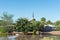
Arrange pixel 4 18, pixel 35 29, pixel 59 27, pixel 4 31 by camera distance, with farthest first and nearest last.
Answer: pixel 4 18 → pixel 59 27 → pixel 4 31 → pixel 35 29

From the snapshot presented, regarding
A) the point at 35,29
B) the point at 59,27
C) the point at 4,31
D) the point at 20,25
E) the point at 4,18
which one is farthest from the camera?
the point at 4,18

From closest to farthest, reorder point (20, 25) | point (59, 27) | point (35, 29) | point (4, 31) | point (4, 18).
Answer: point (20, 25), point (35, 29), point (4, 31), point (59, 27), point (4, 18)

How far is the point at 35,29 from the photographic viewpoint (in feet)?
109

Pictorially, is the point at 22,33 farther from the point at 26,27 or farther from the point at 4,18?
the point at 4,18

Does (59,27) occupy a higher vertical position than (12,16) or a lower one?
lower

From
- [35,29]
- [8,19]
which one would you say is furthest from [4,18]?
[35,29]

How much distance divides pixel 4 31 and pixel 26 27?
6978 mm

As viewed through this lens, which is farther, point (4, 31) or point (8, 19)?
point (8, 19)

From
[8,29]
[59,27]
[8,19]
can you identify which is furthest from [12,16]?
[59,27]

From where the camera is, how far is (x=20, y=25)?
30.8m

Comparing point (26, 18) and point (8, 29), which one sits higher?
point (26, 18)

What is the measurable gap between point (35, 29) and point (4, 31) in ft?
23.2

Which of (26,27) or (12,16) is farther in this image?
(12,16)

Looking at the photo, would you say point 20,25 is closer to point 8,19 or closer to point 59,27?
point 59,27
